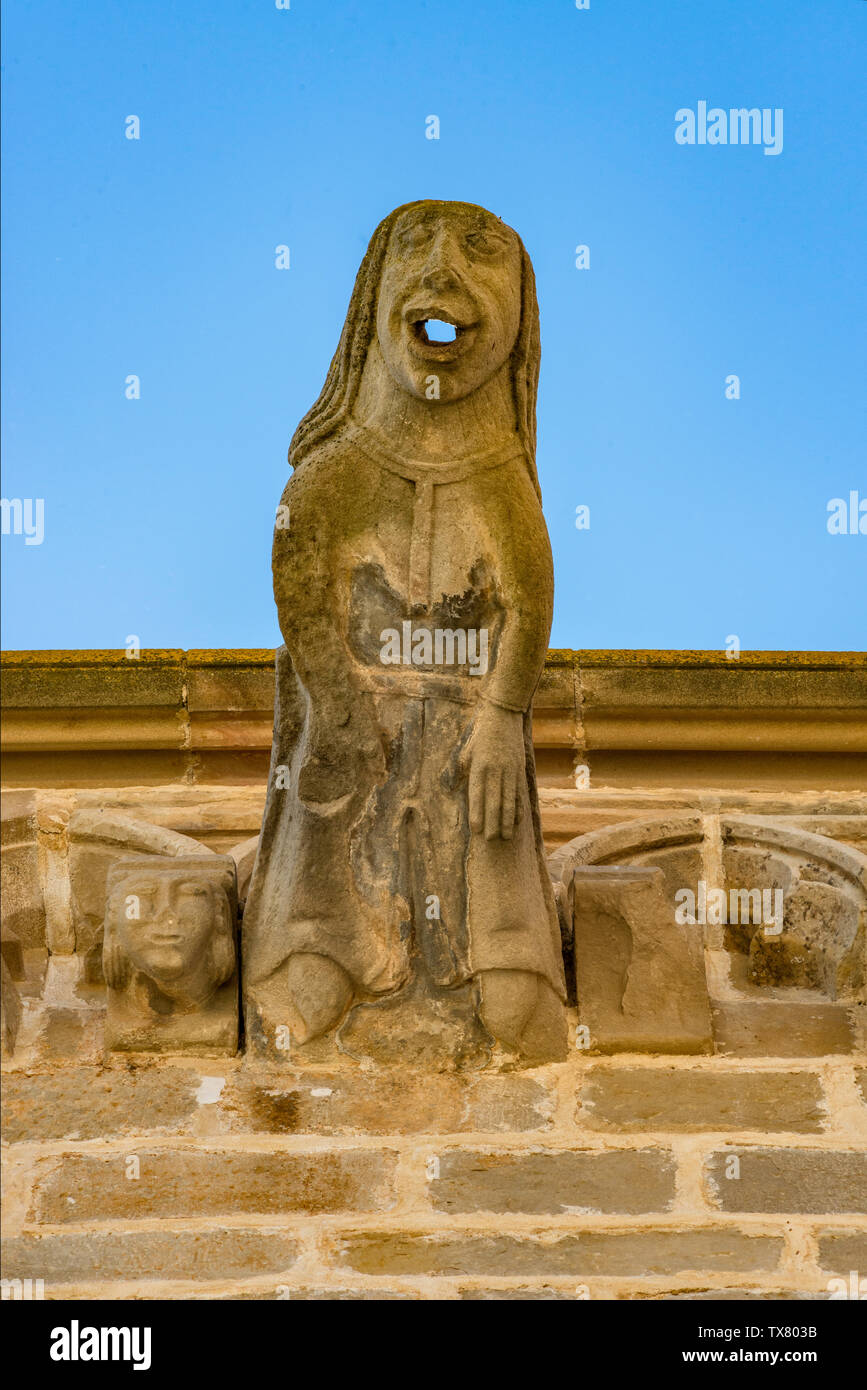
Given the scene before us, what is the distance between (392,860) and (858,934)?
134 cm

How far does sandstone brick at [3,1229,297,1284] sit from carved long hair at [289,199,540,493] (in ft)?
5.79

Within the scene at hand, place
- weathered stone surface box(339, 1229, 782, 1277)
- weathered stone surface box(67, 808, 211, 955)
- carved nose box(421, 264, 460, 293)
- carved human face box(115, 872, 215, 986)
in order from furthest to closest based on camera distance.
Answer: weathered stone surface box(67, 808, 211, 955) → carved human face box(115, 872, 215, 986) → carved nose box(421, 264, 460, 293) → weathered stone surface box(339, 1229, 782, 1277)

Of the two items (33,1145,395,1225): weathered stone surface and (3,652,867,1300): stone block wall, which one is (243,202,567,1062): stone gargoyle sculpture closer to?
(3,652,867,1300): stone block wall

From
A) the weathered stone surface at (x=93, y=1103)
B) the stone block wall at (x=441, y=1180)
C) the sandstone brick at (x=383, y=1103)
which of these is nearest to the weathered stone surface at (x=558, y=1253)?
the stone block wall at (x=441, y=1180)

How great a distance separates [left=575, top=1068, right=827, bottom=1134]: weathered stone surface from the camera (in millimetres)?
4512

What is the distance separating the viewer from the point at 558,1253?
399 cm

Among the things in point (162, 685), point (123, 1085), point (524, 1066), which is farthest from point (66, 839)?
point (524, 1066)

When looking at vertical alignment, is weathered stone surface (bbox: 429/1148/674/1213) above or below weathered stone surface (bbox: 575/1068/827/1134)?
below

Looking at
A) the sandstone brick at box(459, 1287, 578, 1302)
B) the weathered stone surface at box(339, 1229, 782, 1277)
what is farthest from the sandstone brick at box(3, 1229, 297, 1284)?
the sandstone brick at box(459, 1287, 578, 1302)

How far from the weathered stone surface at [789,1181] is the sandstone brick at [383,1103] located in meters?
0.45

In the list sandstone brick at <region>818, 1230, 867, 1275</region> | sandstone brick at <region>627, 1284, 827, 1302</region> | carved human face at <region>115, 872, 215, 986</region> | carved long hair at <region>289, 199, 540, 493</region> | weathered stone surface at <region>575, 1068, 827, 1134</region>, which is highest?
carved long hair at <region>289, 199, 540, 493</region>

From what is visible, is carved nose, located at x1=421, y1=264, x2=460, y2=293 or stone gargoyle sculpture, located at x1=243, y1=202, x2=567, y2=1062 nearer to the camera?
carved nose, located at x1=421, y1=264, x2=460, y2=293

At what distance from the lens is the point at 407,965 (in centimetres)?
468

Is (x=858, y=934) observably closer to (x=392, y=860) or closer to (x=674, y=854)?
(x=674, y=854)
